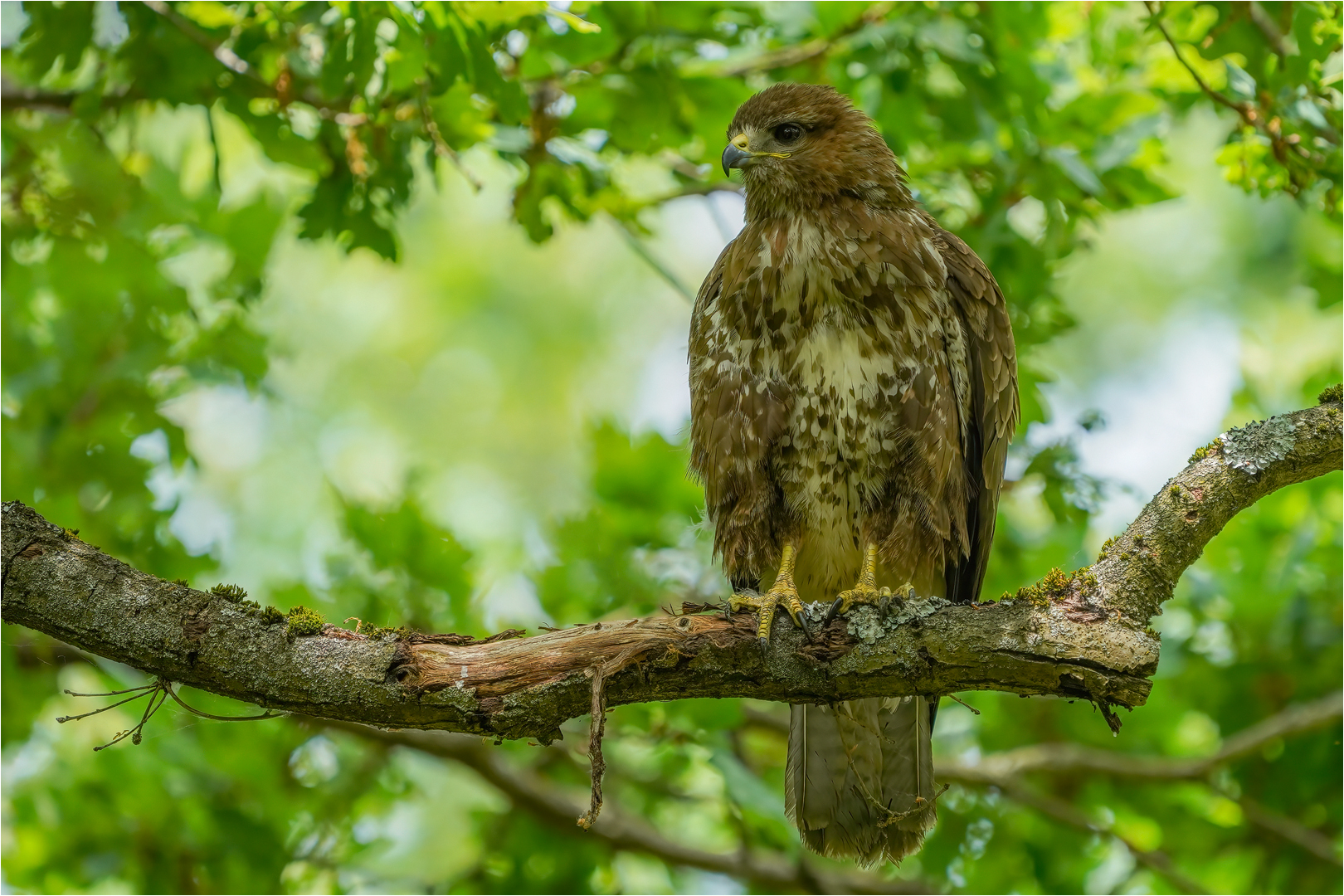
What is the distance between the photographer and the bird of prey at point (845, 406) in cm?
414

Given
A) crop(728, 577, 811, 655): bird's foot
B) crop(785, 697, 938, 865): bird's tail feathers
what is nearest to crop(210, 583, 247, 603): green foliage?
crop(728, 577, 811, 655): bird's foot

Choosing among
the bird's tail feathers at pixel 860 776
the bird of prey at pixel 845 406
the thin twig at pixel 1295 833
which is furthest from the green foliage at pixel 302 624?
the thin twig at pixel 1295 833

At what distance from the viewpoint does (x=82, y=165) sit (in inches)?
178

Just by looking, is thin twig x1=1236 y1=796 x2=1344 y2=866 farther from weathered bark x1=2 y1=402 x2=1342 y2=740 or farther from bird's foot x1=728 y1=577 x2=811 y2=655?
bird's foot x1=728 y1=577 x2=811 y2=655

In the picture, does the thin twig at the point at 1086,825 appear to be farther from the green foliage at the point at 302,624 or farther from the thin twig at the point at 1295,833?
the green foliage at the point at 302,624

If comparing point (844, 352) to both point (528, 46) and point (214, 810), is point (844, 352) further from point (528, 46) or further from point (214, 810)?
point (214, 810)

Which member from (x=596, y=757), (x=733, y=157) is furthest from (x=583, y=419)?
(x=596, y=757)

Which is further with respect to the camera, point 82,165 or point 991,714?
point 991,714

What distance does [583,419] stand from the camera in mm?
5812

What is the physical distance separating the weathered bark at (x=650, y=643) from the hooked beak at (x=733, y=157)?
184 cm

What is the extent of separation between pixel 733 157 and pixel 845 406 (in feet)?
3.42

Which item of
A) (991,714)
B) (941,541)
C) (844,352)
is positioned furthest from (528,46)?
(991,714)

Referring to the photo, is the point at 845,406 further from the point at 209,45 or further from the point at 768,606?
the point at 209,45

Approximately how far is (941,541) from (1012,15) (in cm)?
209
